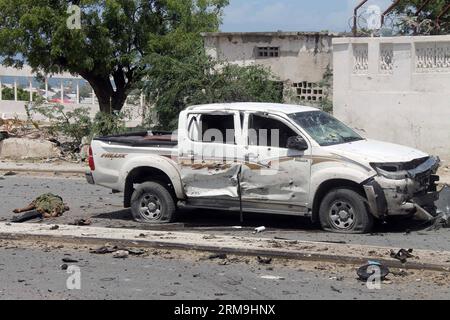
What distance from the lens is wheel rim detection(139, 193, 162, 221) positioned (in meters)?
11.6

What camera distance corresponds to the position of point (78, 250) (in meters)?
9.79

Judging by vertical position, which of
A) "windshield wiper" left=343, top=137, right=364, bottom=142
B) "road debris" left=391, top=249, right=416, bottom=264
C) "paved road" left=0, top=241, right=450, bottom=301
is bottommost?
"paved road" left=0, top=241, right=450, bottom=301

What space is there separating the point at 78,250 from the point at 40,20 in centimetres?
1601

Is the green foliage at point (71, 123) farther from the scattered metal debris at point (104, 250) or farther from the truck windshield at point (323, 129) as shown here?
the scattered metal debris at point (104, 250)

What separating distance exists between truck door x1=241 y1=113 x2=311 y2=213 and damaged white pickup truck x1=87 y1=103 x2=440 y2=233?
14 millimetres

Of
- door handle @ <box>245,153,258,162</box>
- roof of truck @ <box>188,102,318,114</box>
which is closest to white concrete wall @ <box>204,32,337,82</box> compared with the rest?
roof of truck @ <box>188,102,318,114</box>

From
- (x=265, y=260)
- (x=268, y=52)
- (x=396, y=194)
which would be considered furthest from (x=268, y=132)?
(x=268, y=52)

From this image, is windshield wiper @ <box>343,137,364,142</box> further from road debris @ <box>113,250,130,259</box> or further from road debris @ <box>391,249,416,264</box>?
road debris @ <box>113,250,130,259</box>

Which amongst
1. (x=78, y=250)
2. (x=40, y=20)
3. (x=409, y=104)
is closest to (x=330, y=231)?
(x=78, y=250)

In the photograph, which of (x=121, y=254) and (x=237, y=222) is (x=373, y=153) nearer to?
(x=237, y=222)

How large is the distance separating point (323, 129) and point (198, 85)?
903 cm

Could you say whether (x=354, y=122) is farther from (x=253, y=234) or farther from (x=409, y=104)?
(x=253, y=234)

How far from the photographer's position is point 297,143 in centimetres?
1056
